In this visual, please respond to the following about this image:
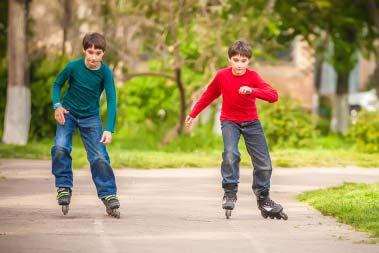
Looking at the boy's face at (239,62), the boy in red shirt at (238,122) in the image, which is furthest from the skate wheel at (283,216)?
the boy's face at (239,62)

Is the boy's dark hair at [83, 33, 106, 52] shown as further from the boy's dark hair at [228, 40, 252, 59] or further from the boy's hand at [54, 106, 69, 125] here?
the boy's dark hair at [228, 40, 252, 59]

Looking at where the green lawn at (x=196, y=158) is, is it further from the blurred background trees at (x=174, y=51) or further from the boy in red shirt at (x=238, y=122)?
the boy in red shirt at (x=238, y=122)

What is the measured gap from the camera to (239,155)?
42.8 feet

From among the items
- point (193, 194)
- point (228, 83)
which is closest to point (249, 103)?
point (228, 83)

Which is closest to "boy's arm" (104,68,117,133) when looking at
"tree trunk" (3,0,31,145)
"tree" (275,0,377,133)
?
"tree trunk" (3,0,31,145)

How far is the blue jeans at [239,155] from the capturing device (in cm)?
1303

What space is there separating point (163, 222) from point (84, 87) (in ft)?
5.12

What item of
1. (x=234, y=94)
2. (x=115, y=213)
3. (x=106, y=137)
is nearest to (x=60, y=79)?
(x=106, y=137)

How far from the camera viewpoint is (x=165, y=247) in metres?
10.3

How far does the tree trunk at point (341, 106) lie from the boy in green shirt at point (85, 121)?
83.9 feet

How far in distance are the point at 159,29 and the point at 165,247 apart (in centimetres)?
1943

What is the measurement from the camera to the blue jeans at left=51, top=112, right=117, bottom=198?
42.4 ft

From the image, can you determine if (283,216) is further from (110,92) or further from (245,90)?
(110,92)

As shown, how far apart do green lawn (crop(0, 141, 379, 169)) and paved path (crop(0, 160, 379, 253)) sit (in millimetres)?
2644
